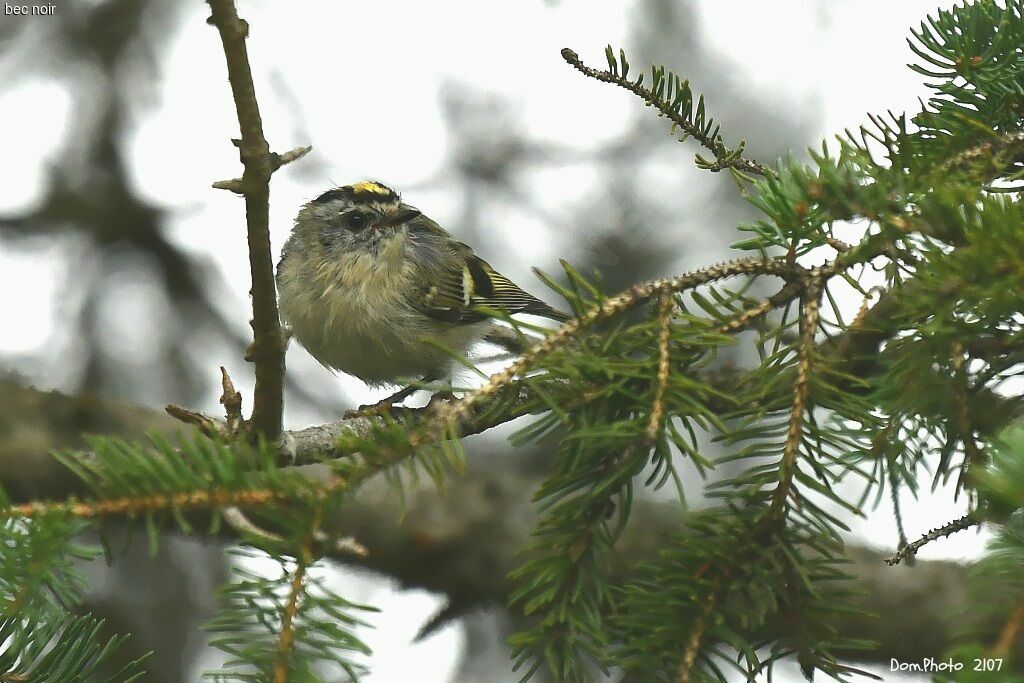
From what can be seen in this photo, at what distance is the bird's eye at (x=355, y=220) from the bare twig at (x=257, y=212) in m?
1.88

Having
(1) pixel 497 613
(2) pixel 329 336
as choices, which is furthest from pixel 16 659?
(1) pixel 497 613

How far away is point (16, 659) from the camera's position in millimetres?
1790

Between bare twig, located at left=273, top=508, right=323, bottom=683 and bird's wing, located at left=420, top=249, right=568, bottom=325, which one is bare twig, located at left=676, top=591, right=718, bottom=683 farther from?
bird's wing, located at left=420, top=249, right=568, bottom=325

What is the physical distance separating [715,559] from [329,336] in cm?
240

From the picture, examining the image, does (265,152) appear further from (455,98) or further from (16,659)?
(455,98)

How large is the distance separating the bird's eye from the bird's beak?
0.07m

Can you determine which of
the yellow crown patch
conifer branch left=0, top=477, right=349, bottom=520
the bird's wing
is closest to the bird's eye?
the yellow crown patch

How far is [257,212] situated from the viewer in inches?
75.7

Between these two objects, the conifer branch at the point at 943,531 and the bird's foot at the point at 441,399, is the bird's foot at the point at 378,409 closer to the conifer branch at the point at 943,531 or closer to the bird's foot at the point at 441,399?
the bird's foot at the point at 441,399

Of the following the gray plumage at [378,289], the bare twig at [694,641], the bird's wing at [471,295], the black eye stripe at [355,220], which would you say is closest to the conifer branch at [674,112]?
the bare twig at [694,641]

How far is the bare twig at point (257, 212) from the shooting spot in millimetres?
1748

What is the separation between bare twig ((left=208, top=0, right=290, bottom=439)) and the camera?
5.74 feet

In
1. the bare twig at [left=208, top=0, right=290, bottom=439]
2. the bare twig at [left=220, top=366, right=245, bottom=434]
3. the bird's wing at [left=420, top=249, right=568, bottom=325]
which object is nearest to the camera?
the bare twig at [left=208, top=0, right=290, bottom=439]

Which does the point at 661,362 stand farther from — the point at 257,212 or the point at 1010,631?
the point at 257,212
